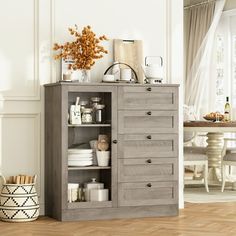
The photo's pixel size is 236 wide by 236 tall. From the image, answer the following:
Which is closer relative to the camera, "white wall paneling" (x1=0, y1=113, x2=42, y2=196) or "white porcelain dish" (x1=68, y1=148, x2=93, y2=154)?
"white porcelain dish" (x1=68, y1=148, x2=93, y2=154)

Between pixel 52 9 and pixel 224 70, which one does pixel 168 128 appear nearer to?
pixel 52 9

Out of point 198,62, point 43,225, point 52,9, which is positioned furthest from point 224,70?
point 43,225

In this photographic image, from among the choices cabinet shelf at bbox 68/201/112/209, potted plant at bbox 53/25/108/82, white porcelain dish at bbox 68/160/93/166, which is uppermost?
potted plant at bbox 53/25/108/82

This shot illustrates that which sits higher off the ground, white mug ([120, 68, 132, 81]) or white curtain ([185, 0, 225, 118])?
white curtain ([185, 0, 225, 118])

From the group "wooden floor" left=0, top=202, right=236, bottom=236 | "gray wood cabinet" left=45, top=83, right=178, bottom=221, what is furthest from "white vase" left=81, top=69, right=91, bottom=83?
"wooden floor" left=0, top=202, right=236, bottom=236

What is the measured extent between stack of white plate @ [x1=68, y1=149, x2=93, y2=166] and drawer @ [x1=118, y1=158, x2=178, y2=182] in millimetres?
271

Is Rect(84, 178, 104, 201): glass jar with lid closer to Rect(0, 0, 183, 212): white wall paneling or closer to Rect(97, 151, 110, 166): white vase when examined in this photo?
Rect(97, 151, 110, 166): white vase

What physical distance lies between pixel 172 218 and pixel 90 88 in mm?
1277

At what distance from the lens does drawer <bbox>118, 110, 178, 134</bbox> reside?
5707mm

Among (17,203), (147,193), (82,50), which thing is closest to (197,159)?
(147,193)

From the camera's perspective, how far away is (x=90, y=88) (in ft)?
18.4

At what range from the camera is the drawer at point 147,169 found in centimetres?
572

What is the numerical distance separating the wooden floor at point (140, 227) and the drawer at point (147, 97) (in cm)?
93

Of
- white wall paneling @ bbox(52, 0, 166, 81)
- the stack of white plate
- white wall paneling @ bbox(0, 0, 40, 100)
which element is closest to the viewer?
the stack of white plate
